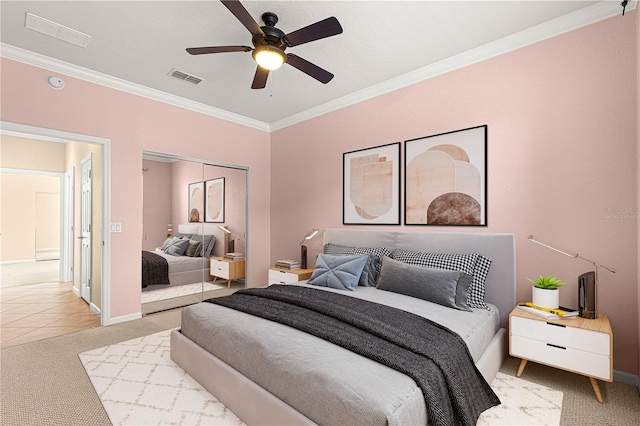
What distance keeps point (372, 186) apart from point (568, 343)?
2.37 metres

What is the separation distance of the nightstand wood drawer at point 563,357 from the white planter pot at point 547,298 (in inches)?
11.6

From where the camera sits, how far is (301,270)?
4410 millimetres

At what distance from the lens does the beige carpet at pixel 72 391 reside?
1.92m

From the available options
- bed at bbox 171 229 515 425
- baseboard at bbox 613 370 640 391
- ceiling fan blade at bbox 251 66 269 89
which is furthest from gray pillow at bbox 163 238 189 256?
baseboard at bbox 613 370 640 391

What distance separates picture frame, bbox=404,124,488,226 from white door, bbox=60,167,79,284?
18.7ft

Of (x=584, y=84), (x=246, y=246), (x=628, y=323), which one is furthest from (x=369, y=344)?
(x=246, y=246)

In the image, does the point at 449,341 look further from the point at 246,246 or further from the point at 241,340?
the point at 246,246

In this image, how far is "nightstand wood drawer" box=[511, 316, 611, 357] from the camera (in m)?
2.02

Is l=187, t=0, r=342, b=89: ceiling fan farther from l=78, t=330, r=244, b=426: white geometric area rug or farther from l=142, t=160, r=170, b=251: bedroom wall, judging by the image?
l=78, t=330, r=244, b=426: white geometric area rug

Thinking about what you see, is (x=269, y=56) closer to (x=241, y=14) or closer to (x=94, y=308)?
(x=241, y=14)

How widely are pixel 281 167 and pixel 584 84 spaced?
379 cm

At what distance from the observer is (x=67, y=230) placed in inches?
225

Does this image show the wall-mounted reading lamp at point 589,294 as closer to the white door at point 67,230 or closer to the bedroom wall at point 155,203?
the bedroom wall at point 155,203

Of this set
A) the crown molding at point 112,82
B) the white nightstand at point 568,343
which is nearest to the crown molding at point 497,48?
the crown molding at point 112,82
